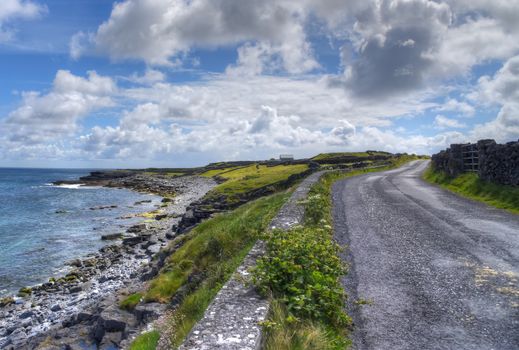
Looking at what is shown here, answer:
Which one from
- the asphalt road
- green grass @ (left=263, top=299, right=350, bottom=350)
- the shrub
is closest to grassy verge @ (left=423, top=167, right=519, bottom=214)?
the asphalt road

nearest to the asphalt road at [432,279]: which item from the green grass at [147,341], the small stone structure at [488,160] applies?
the green grass at [147,341]

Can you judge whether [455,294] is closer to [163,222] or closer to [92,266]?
[92,266]

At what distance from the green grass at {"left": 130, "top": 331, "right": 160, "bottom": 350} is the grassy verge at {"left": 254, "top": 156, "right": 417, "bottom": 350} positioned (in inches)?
133

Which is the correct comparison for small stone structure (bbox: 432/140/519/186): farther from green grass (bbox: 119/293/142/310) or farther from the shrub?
green grass (bbox: 119/293/142/310)

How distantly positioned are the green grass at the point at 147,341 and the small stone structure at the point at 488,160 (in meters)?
21.5

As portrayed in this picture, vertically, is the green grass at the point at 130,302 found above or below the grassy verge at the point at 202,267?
below

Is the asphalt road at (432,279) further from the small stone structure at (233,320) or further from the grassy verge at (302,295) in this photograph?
the small stone structure at (233,320)

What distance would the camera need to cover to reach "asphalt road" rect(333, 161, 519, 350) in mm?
7316

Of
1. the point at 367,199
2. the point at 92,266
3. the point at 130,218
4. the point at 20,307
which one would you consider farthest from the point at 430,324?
the point at 130,218

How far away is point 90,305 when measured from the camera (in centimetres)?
2005

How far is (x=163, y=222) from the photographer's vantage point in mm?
51094

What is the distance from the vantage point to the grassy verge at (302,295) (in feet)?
21.4

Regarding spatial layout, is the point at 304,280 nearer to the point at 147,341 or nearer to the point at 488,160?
the point at 147,341

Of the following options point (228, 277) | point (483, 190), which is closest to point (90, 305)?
point (228, 277)
